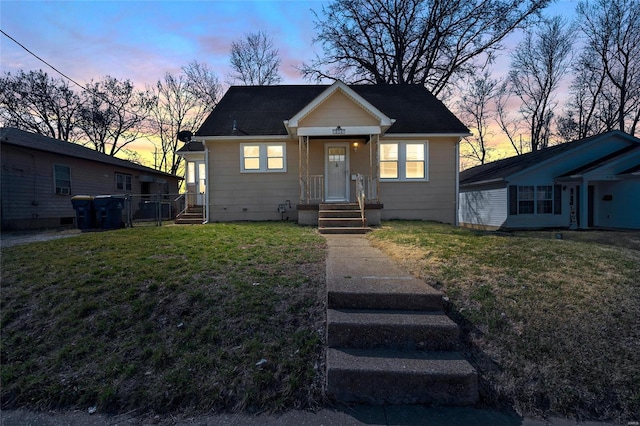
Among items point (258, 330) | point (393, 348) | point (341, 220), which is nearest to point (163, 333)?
point (258, 330)

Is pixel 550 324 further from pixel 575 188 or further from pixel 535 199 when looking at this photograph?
pixel 575 188

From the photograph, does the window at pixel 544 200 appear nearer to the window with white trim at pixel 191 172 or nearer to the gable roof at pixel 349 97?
the gable roof at pixel 349 97

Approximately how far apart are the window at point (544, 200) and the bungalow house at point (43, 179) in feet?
59.8

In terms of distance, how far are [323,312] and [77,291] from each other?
11.0 ft

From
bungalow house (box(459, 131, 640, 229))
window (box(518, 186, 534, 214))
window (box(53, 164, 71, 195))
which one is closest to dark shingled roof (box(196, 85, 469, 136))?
bungalow house (box(459, 131, 640, 229))

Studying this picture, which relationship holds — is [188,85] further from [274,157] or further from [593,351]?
[593,351]

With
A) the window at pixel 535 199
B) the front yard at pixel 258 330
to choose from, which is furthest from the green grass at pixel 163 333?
the window at pixel 535 199

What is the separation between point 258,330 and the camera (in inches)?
126

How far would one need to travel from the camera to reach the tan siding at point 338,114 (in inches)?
422

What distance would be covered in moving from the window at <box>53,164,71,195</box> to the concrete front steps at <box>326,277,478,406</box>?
17.2 meters

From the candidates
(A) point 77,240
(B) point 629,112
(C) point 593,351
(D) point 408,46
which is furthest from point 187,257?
(B) point 629,112

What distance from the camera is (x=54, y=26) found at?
909cm

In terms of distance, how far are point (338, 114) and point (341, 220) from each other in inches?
158

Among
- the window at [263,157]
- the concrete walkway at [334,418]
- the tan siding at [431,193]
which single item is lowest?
the concrete walkway at [334,418]
